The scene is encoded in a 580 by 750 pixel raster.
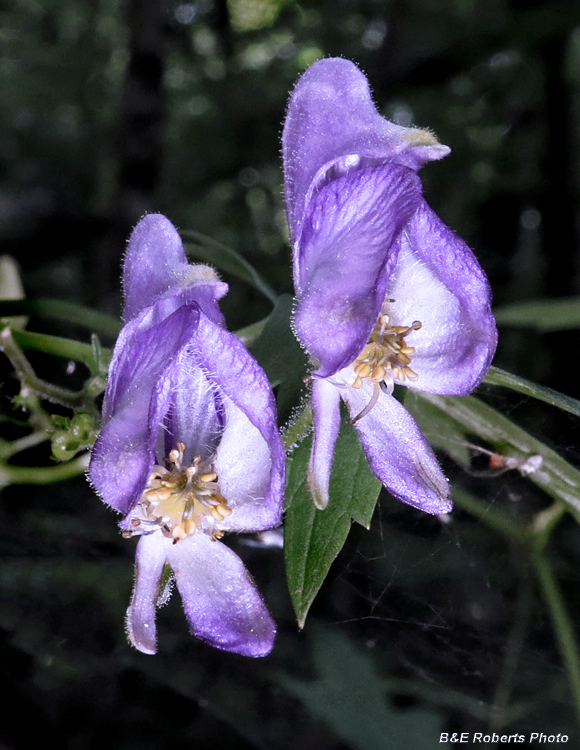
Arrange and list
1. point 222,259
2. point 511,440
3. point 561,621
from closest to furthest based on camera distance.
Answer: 1. point 511,440
2. point 222,259
3. point 561,621

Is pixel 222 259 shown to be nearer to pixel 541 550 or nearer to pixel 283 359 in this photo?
pixel 283 359

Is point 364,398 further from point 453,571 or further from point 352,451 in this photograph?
point 453,571

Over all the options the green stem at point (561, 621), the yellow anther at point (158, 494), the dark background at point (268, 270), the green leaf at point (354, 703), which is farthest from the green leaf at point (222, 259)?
the green leaf at point (354, 703)

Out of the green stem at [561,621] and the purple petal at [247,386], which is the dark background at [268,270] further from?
the purple petal at [247,386]

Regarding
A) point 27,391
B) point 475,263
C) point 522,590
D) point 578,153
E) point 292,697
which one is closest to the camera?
point 475,263

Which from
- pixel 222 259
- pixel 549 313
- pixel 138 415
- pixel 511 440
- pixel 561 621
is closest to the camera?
pixel 138 415

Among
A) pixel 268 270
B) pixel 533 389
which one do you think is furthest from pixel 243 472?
pixel 268 270

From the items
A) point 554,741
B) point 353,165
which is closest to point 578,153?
point 554,741

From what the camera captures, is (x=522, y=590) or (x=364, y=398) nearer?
(x=364, y=398)
